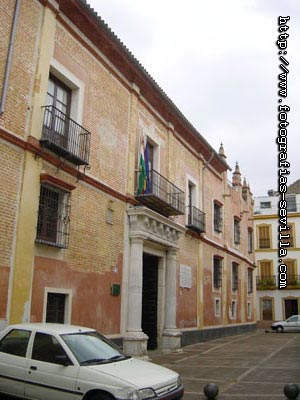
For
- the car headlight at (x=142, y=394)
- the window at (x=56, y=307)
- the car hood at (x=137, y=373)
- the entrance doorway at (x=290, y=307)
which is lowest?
the car headlight at (x=142, y=394)

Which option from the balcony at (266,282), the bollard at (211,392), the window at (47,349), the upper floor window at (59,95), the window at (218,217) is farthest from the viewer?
the balcony at (266,282)

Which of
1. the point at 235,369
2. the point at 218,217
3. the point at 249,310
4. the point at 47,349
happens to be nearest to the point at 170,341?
the point at 235,369

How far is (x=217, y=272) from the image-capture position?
80.1 ft

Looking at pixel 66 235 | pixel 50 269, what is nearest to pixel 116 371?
pixel 50 269

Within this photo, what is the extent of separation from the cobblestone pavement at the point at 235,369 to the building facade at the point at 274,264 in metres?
24.6

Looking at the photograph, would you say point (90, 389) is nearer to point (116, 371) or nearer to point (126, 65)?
point (116, 371)

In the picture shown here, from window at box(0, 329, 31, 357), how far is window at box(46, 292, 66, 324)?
3.63 meters

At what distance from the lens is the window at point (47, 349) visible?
6.87 metres

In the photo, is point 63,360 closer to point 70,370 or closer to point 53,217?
point 70,370

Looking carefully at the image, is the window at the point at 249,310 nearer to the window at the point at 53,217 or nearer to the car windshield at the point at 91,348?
the window at the point at 53,217

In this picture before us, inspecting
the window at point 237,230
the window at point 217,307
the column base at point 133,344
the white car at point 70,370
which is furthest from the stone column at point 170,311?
the window at point 237,230

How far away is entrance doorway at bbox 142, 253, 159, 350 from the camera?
56.0ft

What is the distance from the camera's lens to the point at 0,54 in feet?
33.8

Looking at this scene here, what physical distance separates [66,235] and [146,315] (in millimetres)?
6962
